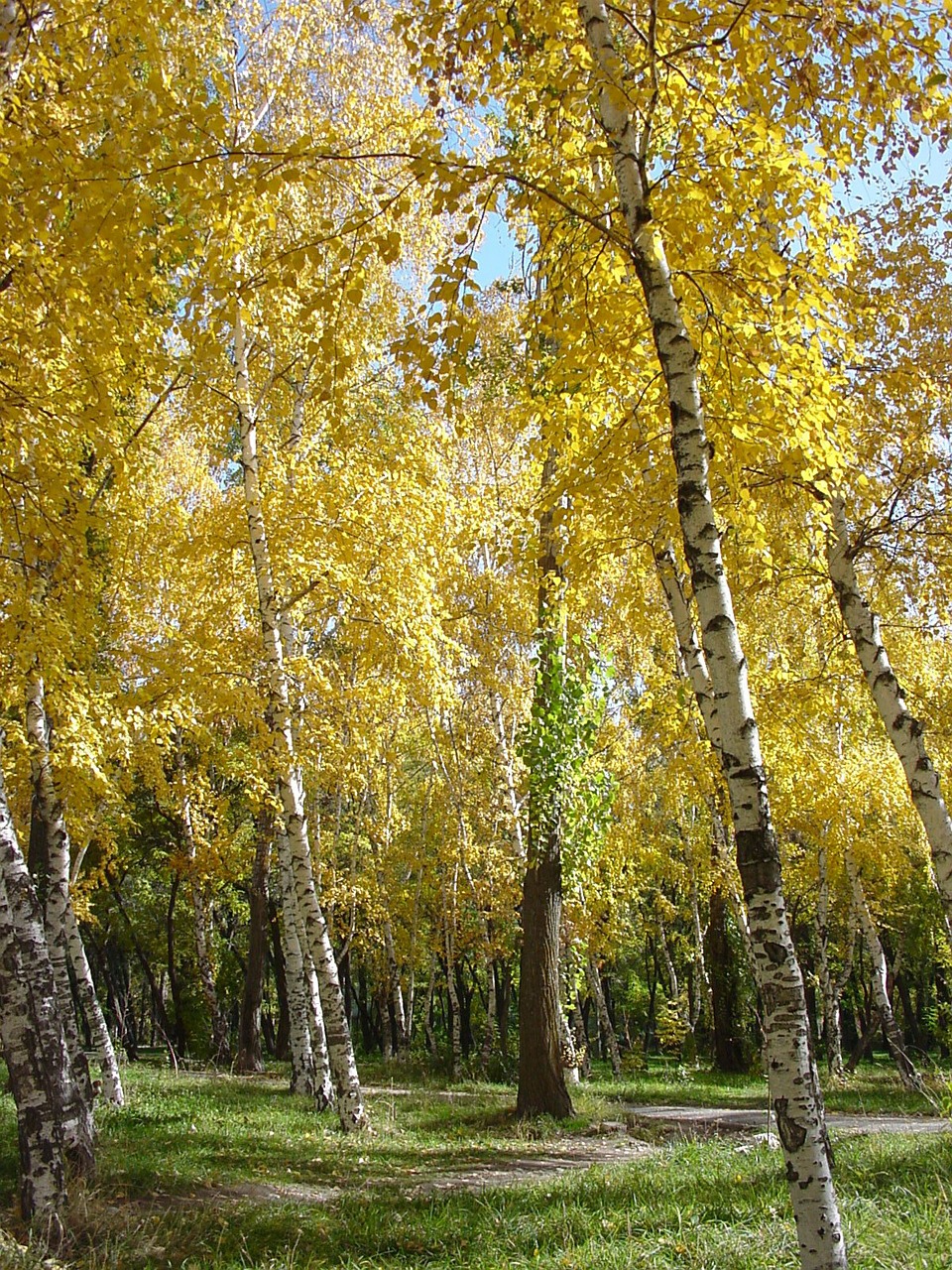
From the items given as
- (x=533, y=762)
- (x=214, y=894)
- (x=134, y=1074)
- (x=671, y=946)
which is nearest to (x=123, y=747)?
(x=533, y=762)

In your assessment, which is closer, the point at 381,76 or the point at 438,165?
the point at 438,165

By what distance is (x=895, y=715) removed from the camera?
5.95 metres

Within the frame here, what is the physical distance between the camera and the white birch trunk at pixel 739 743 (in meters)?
2.98

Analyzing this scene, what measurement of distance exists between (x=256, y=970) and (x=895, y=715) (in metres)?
13.1

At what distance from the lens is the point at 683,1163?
6.20 meters

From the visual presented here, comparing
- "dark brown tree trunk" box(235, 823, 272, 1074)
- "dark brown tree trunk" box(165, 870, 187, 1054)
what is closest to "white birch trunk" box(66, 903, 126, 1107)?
"dark brown tree trunk" box(235, 823, 272, 1074)

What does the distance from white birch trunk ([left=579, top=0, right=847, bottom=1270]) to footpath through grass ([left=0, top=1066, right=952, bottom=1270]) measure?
0.87 meters

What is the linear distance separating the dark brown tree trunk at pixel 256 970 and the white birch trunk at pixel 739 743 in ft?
44.4

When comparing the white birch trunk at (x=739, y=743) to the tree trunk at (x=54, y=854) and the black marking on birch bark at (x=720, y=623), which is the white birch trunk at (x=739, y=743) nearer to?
the black marking on birch bark at (x=720, y=623)

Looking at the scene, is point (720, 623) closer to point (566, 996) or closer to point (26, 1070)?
point (26, 1070)

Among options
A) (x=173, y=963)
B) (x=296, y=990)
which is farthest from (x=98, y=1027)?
(x=173, y=963)

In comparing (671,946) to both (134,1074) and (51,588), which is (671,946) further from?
(51,588)

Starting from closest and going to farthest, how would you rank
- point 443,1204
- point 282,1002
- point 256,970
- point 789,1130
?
point 789,1130
point 443,1204
point 256,970
point 282,1002

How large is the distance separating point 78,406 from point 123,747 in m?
3.31
